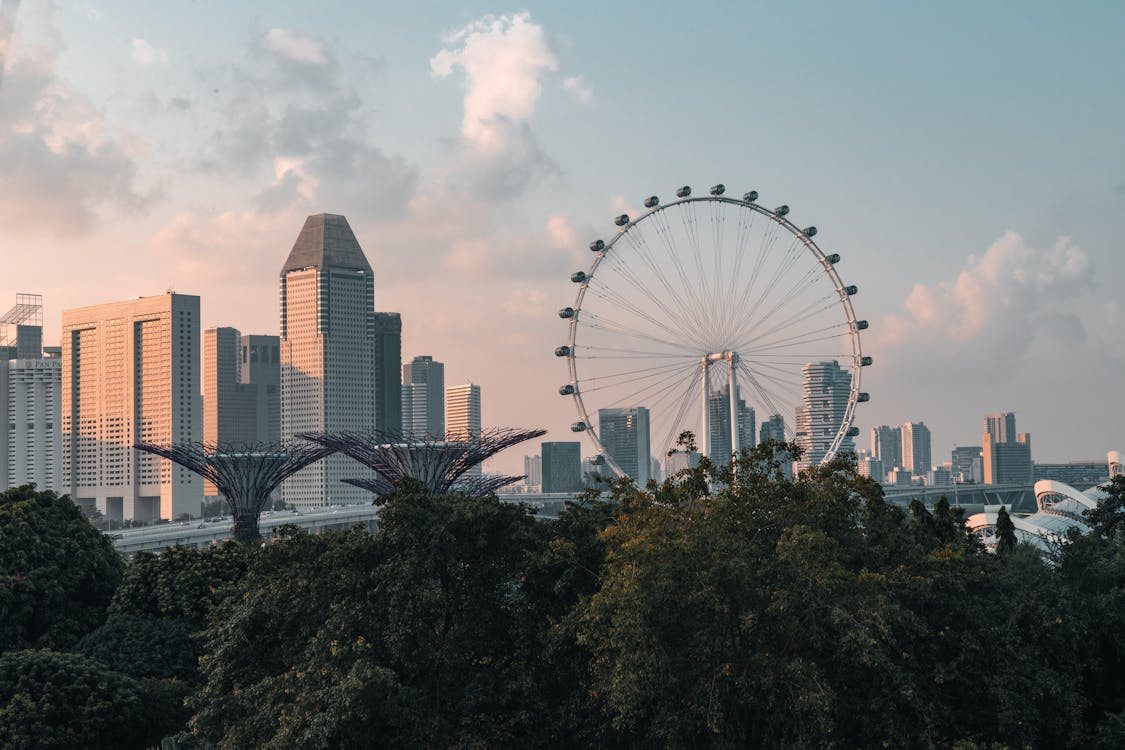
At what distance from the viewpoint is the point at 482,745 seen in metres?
31.1

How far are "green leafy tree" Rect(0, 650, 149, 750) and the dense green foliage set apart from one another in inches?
3.9

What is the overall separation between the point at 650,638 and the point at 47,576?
3338 cm

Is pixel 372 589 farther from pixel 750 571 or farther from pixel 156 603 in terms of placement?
pixel 156 603

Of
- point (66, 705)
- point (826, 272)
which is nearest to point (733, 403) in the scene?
point (826, 272)

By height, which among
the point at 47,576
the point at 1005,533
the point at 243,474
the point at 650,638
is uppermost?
the point at 243,474

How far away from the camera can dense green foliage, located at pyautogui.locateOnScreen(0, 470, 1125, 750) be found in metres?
30.8

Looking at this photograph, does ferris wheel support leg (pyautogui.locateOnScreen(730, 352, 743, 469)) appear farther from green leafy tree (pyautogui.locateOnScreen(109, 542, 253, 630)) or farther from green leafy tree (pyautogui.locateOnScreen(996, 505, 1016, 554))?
green leafy tree (pyautogui.locateOnScreen(109, 542, 253, 630))

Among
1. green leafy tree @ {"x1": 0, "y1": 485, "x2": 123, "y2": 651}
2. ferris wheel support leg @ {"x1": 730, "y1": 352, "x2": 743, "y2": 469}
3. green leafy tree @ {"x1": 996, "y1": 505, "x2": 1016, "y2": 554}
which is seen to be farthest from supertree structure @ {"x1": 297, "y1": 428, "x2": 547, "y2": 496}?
green leafy tree @ {"x1": 996, "y1": 505, "x2": 1016, "y2": 554}

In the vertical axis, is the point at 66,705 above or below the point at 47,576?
below

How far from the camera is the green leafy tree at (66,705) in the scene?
38375 mm

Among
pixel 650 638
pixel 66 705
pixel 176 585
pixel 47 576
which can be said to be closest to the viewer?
pixel 650 638

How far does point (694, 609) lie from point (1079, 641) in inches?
503

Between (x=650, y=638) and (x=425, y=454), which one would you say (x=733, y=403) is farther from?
(x=650, y=638)

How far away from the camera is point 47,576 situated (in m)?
52.8
